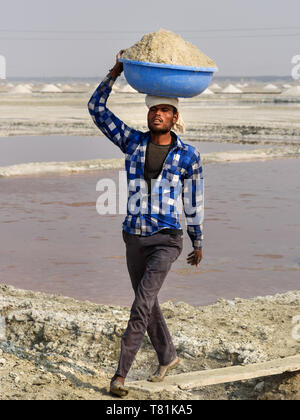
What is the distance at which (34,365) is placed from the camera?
461 centimetres

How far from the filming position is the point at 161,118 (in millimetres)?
3998

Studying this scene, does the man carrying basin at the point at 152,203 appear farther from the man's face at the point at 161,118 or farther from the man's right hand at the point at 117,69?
the man's right hand at the point at 117,69

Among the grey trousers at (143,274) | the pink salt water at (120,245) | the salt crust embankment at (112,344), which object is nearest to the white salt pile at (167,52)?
the grey trousers at (143,274)

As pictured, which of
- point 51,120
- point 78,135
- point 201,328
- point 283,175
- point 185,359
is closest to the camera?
point 185,359

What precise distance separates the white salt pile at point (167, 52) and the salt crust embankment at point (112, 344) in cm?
189

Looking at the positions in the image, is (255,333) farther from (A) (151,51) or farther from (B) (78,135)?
(B) (78,135)

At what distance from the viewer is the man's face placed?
157 inches

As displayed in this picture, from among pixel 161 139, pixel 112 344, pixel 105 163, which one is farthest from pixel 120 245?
pixel 105 163

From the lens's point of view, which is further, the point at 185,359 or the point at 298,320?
the point at 298,320

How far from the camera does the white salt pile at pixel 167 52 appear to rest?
398 cm

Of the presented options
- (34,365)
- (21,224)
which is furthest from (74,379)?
(21,224)

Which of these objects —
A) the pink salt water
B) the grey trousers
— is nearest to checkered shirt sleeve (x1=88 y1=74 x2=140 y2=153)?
the grey trousers

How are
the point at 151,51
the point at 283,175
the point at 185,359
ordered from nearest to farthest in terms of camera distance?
the point at 151,51 < the point at 185,359 < the point at 283,175

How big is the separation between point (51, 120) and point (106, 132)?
3007cm
